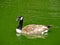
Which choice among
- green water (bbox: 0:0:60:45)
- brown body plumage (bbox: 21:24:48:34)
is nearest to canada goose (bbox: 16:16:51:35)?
brown body plumage (bbox: 21:24:48:34)

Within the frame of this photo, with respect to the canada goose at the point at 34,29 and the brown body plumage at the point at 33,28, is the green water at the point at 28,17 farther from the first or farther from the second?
the brown body plumage at the point at 33,28

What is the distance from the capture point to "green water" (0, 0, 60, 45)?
1534cm

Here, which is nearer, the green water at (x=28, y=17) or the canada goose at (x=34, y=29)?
the green water at (x=28, y=17)

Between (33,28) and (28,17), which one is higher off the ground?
(28,17)

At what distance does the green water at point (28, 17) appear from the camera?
15.3 meters

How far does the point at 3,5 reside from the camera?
74.5 ft

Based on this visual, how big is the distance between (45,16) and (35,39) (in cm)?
423

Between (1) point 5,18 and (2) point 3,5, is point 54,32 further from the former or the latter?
(2) point 3,5

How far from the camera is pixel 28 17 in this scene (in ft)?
63.0

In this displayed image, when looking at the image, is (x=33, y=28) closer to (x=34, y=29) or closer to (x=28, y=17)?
(x=34, y=29)

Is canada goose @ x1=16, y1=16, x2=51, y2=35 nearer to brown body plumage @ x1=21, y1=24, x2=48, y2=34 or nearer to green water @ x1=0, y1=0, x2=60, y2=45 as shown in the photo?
brown body plumage @ x1=21, y1=24, x2=48, y2=34

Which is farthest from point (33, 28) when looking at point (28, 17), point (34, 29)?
point (28, 17)

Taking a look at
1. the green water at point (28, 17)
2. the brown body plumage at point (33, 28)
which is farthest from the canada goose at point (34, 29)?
the green water at point (28, 17)

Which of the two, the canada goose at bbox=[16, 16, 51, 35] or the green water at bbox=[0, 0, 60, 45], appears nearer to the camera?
the green water at bbox=[0, 0, 60, 45]
